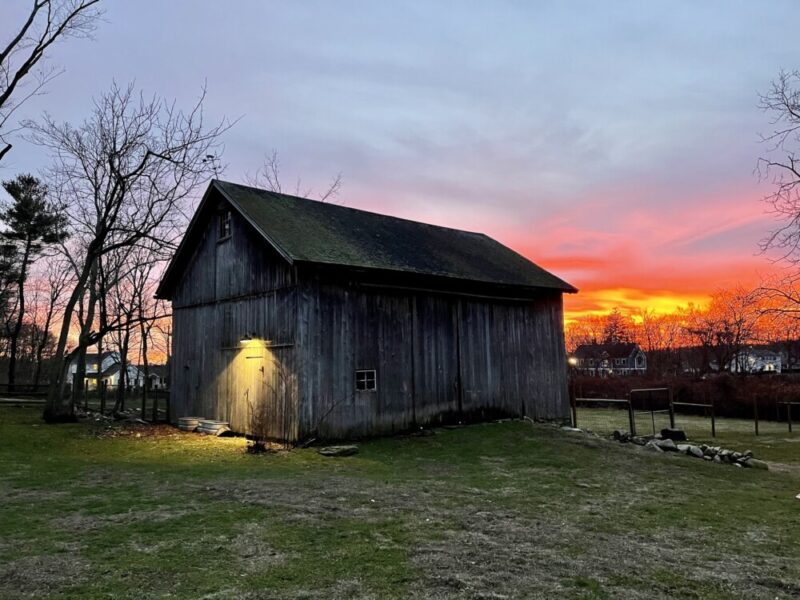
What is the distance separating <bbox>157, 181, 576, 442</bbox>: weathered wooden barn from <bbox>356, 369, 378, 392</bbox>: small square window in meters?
0.03

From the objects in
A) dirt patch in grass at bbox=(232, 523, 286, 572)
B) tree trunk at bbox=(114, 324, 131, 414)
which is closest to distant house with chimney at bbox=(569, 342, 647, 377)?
tree trunk at bbox=(114, 324, 131, 414)

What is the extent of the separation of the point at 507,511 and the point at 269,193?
1261 cm

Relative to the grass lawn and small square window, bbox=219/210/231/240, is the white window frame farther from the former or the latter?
the grass lawn

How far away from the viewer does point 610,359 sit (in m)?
87.9

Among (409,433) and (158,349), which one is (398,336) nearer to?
(409,433)

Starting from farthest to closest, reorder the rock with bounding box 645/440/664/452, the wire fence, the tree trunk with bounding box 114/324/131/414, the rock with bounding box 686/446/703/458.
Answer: the tree trunk with bounding box 114/324/131/414 < the wire fence < the rock with bounding box 645/440/664/452 < the rock with bounding box 686/446/703/458

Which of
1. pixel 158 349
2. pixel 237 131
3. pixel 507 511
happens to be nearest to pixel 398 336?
pixel 507 511

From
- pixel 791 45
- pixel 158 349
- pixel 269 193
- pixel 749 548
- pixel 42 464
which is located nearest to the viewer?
pixel 749 548

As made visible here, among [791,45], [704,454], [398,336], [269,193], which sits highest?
[791,45]

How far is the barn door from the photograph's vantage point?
13938 mm

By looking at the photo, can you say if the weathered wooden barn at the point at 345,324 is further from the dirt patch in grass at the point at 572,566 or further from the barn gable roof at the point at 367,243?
the dirt patch in grass at the point at 572,566

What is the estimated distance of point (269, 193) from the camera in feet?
56.0

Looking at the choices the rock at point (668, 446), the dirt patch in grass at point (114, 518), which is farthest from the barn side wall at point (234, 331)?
the rock at point (668, 446)

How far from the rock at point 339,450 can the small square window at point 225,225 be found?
731 cm
